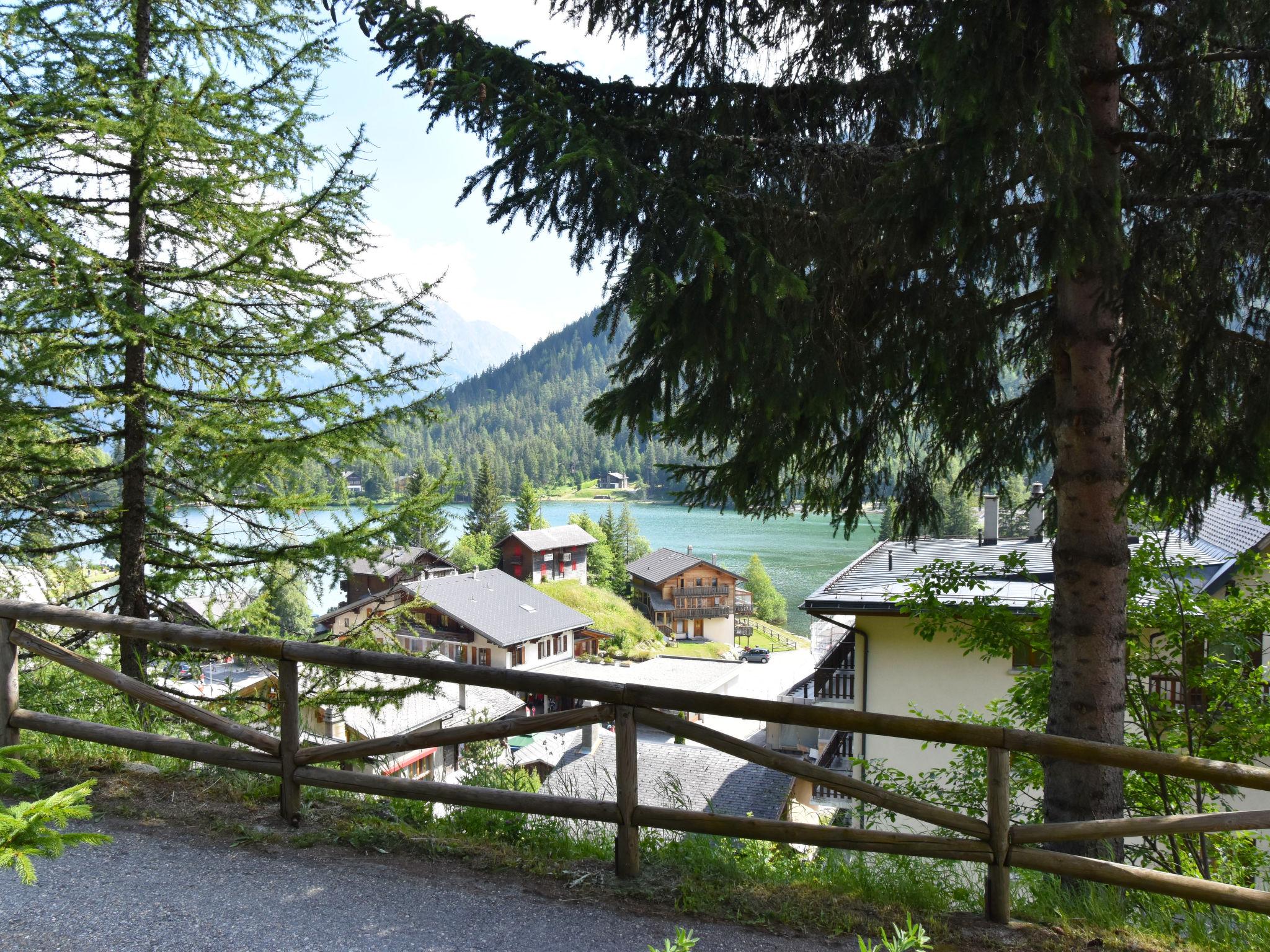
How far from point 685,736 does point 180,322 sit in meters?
4.25

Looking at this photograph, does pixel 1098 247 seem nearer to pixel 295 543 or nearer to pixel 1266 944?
pixel 1266 944

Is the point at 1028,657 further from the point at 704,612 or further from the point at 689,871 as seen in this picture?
the point at 704,612

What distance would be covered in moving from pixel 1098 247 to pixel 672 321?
1.86m

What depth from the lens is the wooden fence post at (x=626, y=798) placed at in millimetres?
3479

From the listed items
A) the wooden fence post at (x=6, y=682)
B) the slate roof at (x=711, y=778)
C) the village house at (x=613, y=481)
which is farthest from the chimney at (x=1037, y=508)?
the village house at (x=613, y=481)

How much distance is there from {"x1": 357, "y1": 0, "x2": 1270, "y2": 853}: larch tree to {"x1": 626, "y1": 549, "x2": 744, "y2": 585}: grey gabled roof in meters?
58.9

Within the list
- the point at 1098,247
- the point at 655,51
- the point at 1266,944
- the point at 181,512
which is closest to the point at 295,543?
the point at 181,512

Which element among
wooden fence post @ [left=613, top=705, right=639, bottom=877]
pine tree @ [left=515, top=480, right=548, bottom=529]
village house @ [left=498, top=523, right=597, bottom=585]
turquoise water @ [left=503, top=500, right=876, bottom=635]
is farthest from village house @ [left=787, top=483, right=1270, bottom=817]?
pine tree @ [left=515, top=480, right=548, bottom=529]

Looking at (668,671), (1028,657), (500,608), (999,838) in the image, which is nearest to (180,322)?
(999,838)

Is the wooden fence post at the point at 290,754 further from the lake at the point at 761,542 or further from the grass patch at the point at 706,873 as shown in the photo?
the lake at the point at 761,542

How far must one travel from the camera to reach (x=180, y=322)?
5254 mm

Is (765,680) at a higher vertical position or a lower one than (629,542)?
lower

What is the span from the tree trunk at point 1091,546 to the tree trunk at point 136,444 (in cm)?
591

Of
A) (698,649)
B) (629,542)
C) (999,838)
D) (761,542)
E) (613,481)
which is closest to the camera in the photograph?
(999,838)
